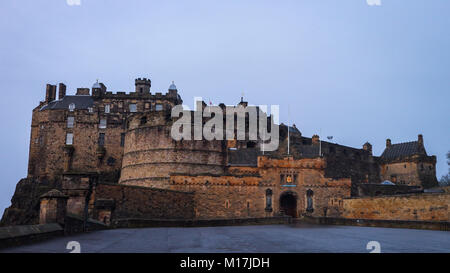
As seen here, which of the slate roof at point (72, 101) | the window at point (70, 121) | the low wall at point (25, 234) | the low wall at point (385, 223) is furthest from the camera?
the slate roof at point (72, 101)

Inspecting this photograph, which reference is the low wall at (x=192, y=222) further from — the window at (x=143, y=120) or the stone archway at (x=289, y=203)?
the window at (x=143, y=120)

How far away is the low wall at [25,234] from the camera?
8.16 metres

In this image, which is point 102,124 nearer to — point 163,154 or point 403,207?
point 163,154

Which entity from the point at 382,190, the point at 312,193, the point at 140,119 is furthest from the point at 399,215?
the point at 140,119

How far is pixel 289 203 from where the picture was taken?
101 ft

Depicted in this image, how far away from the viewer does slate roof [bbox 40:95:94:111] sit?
4650 cm

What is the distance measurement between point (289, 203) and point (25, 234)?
78.9 ft

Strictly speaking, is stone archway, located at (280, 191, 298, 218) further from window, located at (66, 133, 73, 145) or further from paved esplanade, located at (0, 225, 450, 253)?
window, located at (66, 133, 73, 145)

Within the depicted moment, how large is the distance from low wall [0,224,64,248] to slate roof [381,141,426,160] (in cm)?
4554

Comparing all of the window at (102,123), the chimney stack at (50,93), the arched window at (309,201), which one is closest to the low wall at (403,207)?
the arched window at (309,201)

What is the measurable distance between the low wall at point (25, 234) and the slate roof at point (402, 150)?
4554cm

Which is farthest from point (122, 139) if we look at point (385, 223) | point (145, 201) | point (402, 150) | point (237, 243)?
point (237, 243)

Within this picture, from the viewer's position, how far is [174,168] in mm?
35375

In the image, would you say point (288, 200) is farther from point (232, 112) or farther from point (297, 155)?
point (232, 112)
